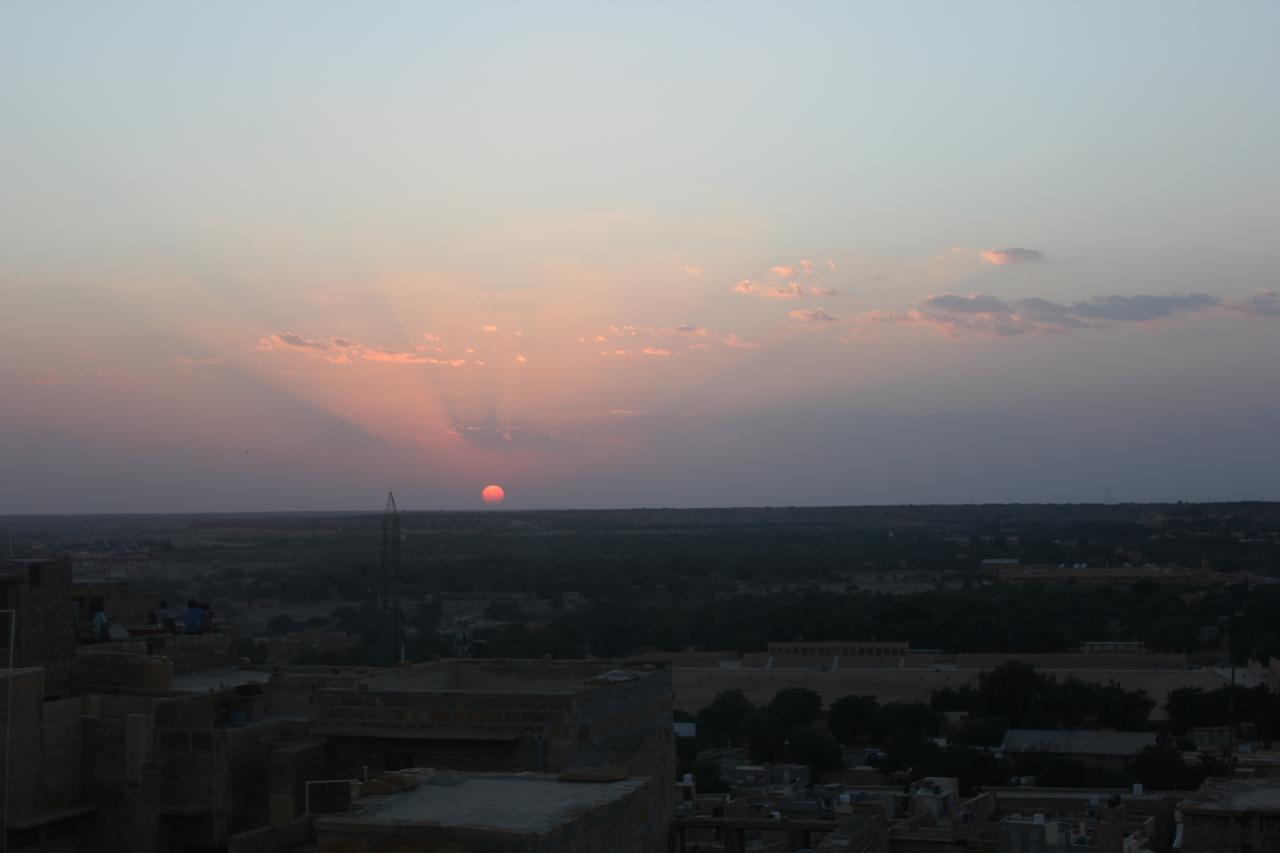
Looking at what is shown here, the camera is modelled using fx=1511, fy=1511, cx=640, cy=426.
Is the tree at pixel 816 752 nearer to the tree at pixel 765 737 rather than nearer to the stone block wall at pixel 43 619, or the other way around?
the tree at pixel 765 737

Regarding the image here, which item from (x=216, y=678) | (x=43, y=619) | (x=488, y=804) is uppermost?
(x=43, y=619)

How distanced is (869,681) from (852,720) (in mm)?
14934

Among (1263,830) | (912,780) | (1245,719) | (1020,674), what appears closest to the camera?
(1263,830)

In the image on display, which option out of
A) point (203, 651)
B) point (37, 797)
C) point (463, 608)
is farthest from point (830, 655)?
point (37, 797)

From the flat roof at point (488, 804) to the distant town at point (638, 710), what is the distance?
4cm

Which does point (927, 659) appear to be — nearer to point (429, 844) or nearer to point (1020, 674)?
point (1020, 674)

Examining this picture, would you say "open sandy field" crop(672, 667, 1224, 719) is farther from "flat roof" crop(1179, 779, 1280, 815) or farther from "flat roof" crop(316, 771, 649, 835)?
"flat roof" crop(316, 771, 649, 835)

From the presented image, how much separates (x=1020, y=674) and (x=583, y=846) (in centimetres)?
4415

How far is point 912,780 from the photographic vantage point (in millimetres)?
34281

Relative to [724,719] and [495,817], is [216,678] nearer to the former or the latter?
[495,817]

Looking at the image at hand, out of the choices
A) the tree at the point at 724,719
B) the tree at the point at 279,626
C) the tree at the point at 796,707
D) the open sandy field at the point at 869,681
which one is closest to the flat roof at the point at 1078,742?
the tree at the point at 796,707

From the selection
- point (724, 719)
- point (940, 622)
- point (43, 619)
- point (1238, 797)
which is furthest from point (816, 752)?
point (940, 622)

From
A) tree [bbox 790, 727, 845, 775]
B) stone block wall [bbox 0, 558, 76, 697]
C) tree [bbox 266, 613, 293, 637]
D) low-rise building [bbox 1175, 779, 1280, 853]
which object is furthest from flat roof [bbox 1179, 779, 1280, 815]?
tree [bbox 266, 613, 293, 637]

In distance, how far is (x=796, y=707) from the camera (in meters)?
48.7
